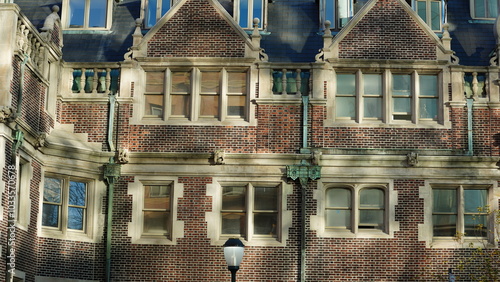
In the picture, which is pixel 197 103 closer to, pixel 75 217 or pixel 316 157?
pixel 316 157

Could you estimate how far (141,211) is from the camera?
26734mm

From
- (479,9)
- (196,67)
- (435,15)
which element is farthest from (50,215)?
(479,9)

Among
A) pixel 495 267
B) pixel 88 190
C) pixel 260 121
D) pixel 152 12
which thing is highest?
pixel 152 12

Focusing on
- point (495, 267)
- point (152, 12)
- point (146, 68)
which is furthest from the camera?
point (152, 12)

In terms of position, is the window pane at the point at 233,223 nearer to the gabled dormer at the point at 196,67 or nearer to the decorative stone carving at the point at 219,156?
the decorative stone carving at the point at 219,156

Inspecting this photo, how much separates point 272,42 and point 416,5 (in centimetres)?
516

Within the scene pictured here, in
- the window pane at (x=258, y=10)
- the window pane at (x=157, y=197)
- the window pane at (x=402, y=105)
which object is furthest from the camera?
the window pane at (x=258, y=10)

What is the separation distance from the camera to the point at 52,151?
2594 cm

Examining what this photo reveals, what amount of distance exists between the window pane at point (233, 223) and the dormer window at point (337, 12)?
728 centimetres

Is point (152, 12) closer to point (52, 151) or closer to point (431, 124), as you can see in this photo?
point (52, 151)

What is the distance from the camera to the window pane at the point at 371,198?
2659cm

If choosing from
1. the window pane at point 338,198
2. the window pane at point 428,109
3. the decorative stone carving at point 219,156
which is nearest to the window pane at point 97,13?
the decorative stone carving at point 219,156

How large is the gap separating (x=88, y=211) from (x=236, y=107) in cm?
514

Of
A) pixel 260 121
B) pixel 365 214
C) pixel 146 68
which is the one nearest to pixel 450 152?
pixel 365 214
